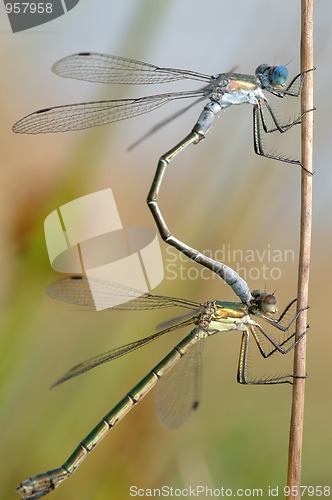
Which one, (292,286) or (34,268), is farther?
(292,286)

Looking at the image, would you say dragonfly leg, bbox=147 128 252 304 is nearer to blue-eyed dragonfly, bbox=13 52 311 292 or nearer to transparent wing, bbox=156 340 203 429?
blue-eyed dragonfly, bbox=13 52 311 292

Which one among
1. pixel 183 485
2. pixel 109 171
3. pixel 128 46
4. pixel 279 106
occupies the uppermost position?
pixel 128 46

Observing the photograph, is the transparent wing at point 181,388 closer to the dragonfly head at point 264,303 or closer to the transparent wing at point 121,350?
the transparent wing at point 121,350

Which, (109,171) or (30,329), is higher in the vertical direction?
(109,171)

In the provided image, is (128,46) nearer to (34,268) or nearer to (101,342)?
(34,268)

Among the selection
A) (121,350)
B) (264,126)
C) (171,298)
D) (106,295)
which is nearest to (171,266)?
(171,298)

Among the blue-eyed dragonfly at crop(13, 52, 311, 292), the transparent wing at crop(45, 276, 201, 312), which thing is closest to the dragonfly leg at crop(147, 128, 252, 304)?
the blue-eyed dragonfly at crop(13, 52, 311, 292)

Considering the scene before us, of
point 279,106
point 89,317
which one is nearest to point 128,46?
point 279,106
